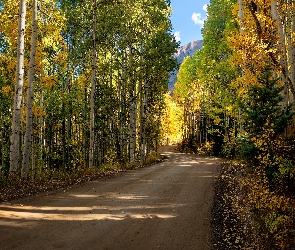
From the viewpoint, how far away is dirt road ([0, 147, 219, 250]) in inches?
236

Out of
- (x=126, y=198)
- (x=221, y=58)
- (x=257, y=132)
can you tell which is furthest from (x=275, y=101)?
(x=221, y=58)

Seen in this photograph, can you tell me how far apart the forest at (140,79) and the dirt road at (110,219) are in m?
1.50

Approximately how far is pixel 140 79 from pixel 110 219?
15.1m

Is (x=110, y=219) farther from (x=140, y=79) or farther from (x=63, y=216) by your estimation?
Result: (x=140, y=79)

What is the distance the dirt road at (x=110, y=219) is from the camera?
600 cm

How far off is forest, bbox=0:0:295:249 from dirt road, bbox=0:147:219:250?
1501 mm

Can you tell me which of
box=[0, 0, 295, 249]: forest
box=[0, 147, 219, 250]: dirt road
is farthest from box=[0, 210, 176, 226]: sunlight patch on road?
box=[0, 0, 295, 249]: forest

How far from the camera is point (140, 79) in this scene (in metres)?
21.5

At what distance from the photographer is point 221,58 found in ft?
90.4

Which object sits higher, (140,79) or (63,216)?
(140,79)

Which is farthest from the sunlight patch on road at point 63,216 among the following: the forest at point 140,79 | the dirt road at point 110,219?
the forest at point 140,79

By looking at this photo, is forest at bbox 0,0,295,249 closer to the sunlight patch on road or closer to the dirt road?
the dirt road

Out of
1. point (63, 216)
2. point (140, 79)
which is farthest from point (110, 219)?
point (140, 79)

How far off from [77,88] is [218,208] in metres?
16.8
